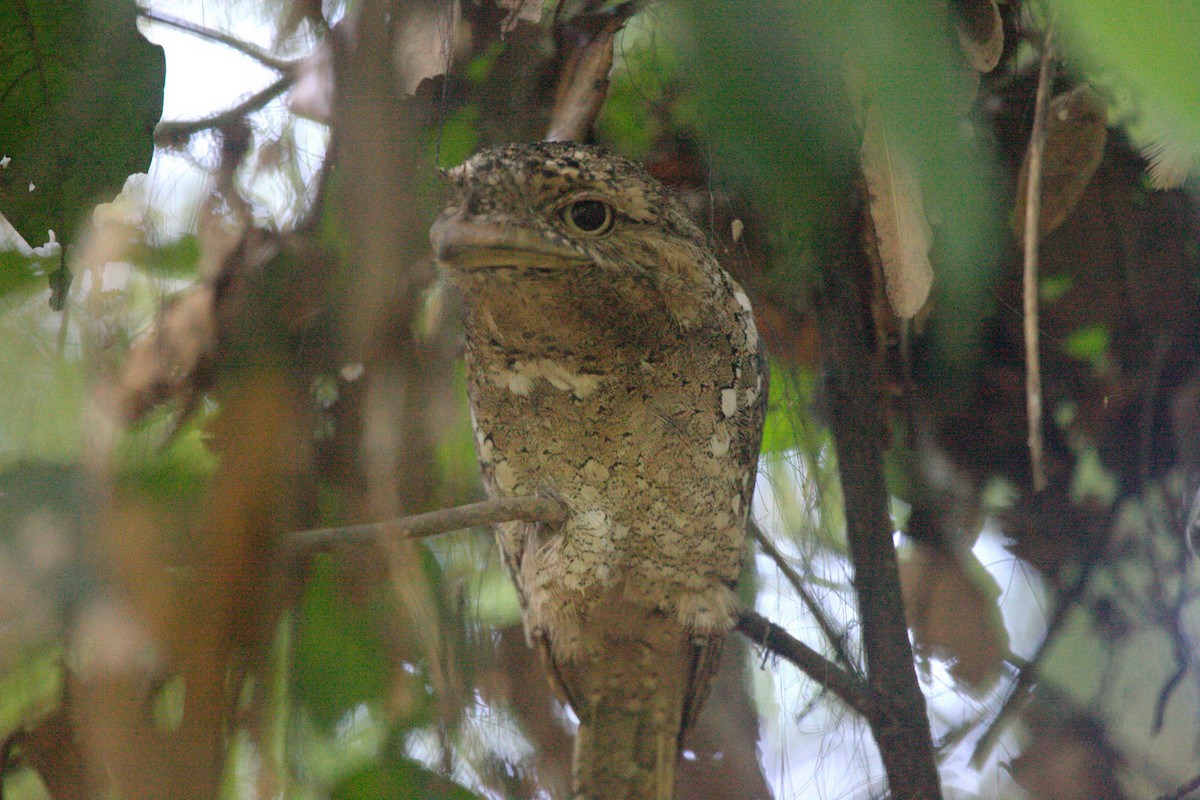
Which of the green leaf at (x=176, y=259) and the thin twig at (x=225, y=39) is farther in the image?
the green leaf at (x=176, y=259)

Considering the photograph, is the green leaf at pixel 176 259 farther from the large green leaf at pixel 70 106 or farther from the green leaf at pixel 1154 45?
the green leaf at pixel 1154 45

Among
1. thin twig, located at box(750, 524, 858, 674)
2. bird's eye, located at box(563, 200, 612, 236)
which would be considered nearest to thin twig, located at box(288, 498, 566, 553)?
bird's eye, located at box(563, 200, 612, 236)

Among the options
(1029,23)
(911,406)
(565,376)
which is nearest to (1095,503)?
(911,406)

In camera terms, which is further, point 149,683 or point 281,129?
point 281,129

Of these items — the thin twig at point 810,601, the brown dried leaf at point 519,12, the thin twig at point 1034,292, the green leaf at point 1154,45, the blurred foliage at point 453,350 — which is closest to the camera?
the green leaf at point 1154,45

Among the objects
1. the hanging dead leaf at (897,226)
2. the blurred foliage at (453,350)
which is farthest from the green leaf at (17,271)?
the hanging dead leaf at (897,226)

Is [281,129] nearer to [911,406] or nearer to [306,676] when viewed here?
[306,676]
